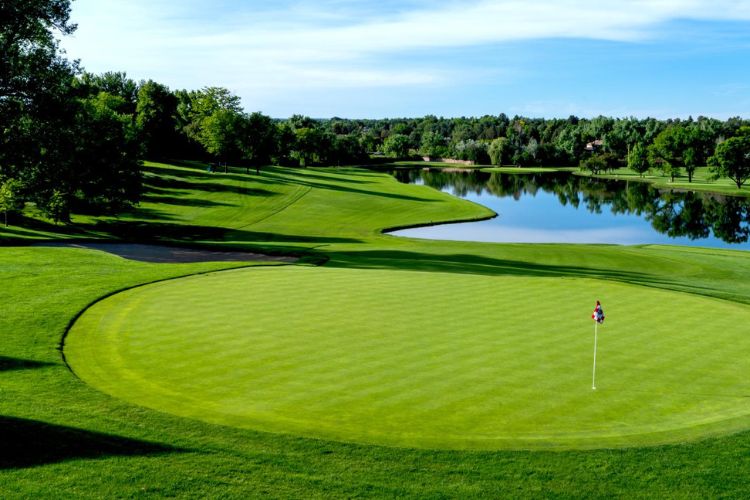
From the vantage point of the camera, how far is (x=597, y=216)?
88.3 m

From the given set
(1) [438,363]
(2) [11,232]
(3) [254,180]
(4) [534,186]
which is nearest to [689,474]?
(1) [438,363]

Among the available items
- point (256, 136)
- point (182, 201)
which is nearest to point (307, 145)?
point (256, 136)

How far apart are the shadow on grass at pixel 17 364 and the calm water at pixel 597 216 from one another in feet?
165

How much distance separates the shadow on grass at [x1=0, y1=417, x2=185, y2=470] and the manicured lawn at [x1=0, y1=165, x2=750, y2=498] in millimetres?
36

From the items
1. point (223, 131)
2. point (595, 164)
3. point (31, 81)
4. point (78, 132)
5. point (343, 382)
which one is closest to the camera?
point (343, 382)

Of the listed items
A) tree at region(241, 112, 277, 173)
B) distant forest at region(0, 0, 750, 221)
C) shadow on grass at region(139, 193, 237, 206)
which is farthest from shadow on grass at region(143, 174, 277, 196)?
tree at region(241, 112, 277, 173)

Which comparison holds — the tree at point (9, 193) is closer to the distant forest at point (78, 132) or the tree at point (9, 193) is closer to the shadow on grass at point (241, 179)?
the distant forest at point (78, 132)

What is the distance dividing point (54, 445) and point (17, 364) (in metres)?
5.42

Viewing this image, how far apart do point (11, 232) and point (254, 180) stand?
5136 cm

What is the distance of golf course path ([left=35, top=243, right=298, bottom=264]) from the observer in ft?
125

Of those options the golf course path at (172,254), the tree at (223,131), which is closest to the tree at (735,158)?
the tree at (223,131)

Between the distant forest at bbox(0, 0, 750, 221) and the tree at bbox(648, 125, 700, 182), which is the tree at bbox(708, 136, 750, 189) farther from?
the tree at bbox(648, 125, 700, 182)

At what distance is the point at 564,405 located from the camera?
44.3 ft

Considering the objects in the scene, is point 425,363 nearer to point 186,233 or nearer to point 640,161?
Result: point 186,233
